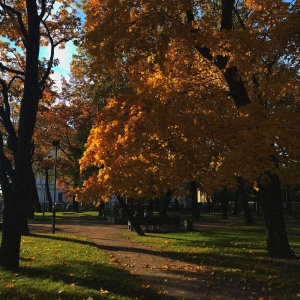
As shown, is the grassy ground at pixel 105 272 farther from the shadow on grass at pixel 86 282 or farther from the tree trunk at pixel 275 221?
the tree trunk at pixel 275 221

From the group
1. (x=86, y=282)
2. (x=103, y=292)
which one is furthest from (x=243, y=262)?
(x=103, y=292)

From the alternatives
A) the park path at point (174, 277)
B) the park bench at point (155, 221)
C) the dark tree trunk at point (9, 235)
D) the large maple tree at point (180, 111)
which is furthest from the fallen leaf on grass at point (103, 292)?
the park bench at point (155, 221)

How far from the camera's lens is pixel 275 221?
9.56 m

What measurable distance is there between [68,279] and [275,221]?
5.64 meters

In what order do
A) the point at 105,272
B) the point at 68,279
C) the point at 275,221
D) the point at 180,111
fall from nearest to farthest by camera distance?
the point at 68,279 → the point at 105,272 → the point at 180,111 → the point at 275,221

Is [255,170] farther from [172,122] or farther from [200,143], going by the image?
[172,122]

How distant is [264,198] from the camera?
9.74 meters

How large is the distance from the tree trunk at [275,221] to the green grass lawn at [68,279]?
4.27 m

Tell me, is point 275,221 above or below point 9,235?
above

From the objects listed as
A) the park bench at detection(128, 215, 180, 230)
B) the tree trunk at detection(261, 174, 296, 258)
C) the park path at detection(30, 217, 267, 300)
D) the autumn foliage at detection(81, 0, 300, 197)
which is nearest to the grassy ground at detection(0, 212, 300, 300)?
the park path at detection(30, 217, 267, 300)

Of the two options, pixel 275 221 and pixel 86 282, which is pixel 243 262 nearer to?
pixel 275 221

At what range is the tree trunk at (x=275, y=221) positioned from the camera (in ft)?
31.2

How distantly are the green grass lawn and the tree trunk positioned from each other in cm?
427

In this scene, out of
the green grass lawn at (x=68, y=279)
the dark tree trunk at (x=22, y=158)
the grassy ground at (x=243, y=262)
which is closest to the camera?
the green grass lawn at (x=68, y=279)
